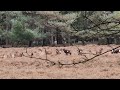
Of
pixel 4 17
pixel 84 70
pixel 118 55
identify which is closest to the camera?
pixel 84 70

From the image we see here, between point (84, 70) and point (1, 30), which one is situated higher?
point (1, 30)

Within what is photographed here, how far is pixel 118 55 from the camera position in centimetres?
1156
